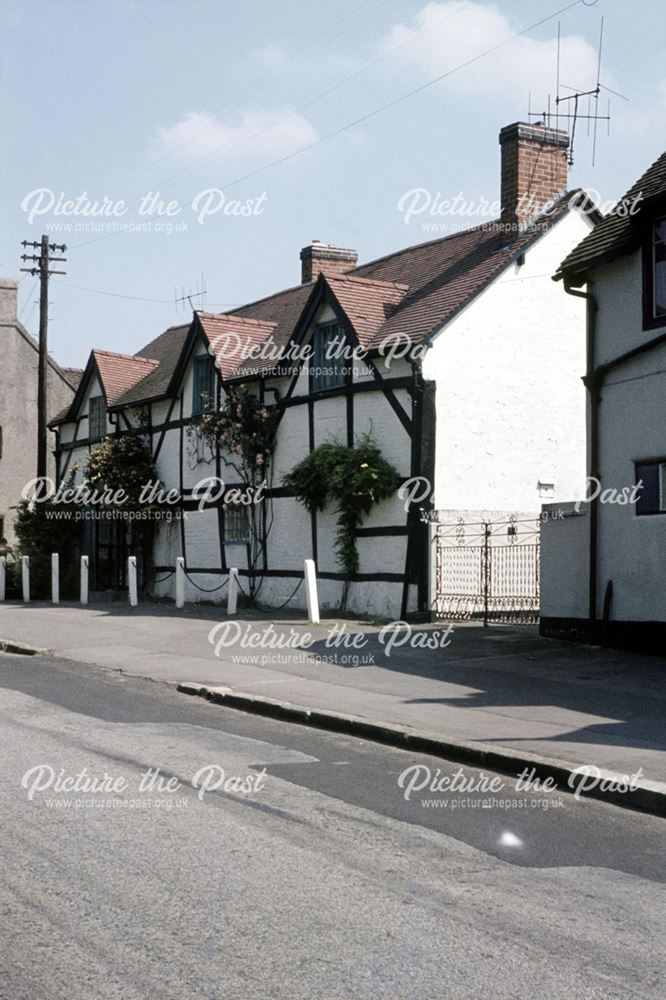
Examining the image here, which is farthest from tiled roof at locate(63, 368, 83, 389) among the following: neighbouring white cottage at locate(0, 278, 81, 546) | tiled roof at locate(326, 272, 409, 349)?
tiled roof at locate(326, 272, 409, 349)

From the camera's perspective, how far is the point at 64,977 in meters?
4.42

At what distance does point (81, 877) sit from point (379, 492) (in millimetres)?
15535

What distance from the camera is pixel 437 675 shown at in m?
13.9

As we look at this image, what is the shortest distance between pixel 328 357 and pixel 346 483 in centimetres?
303

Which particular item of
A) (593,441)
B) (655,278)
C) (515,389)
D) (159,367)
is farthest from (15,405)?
(655,278)

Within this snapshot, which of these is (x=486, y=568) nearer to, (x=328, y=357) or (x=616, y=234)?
(x=328, y=357)

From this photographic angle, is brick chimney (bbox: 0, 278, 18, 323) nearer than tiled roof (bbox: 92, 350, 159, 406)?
No

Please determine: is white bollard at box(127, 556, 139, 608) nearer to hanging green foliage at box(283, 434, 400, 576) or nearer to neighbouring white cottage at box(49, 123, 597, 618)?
neighbouring white cottage at box(49, 123, 597, 618)

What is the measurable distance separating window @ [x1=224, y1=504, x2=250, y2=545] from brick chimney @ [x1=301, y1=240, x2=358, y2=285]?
6905 mm

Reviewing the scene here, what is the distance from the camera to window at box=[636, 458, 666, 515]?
1547 centimetres

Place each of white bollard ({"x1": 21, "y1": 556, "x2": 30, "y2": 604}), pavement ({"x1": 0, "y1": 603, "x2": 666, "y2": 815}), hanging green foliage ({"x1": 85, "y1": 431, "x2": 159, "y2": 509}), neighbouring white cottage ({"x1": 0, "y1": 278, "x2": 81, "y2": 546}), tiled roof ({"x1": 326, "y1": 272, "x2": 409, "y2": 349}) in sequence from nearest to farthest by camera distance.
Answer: pavement ({"x1": 0, "y1": 603, "x2": 666, "y2": 815})
tiled roof ({"x1": 326, "y1": 272, "x2": 409, "y2": 349})
hanging green foliage ({"x1": 85, "y1": 431, "x2": 159, "y2": 509})
white bollard ({"x1": 21, "y1": 556, "x2": 30, "y2": 604})
neighbouring white cottage ({"x1": 0, "y1": 278, "x2": 81, "y2": 546})

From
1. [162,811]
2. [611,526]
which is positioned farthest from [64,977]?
[611,526]

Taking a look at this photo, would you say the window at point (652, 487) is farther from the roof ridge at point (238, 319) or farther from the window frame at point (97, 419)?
the window frame at point (97, 419)

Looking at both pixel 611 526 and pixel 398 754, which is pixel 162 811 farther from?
pixel 611 526
